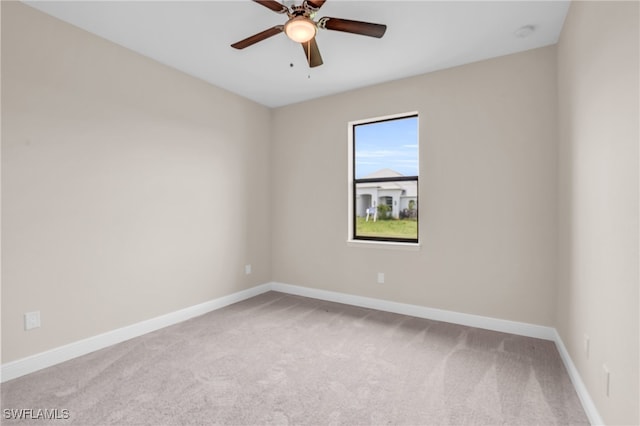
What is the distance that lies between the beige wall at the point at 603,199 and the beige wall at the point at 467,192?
40 cm

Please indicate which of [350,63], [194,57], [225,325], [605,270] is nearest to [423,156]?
[350,63]

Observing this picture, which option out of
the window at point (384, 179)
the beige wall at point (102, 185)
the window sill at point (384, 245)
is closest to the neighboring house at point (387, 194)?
the window at point (384, 179)

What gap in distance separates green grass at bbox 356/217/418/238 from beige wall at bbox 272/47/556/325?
0.20 meters

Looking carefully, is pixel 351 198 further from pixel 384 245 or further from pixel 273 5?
pixel 273 5

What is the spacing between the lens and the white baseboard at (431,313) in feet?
9.25

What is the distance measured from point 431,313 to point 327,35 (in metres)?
2.92

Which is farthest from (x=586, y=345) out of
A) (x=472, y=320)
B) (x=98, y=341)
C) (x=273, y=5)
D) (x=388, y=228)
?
(x=98, y=341)

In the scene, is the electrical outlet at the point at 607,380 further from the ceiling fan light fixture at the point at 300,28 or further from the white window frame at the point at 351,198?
the ceiling fan light fixture at the point at 300,28

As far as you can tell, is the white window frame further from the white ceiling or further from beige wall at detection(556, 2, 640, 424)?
beige wall at detection(556, 2, 640, 424)

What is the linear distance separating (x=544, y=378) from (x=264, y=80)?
3.73 meters

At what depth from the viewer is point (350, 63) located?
3.10m

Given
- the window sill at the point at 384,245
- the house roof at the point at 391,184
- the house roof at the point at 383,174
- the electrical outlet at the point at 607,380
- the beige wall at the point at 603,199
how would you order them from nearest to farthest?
the beige wall at the point at 603,199 → the electrical outlet at the point at 607,380 → the window sill at the point at 384,245 → the house roof at the point at 391,184 → the house roof at the point at 383,174

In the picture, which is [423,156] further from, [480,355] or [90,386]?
[90,386]

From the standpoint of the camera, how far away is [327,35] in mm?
2611
